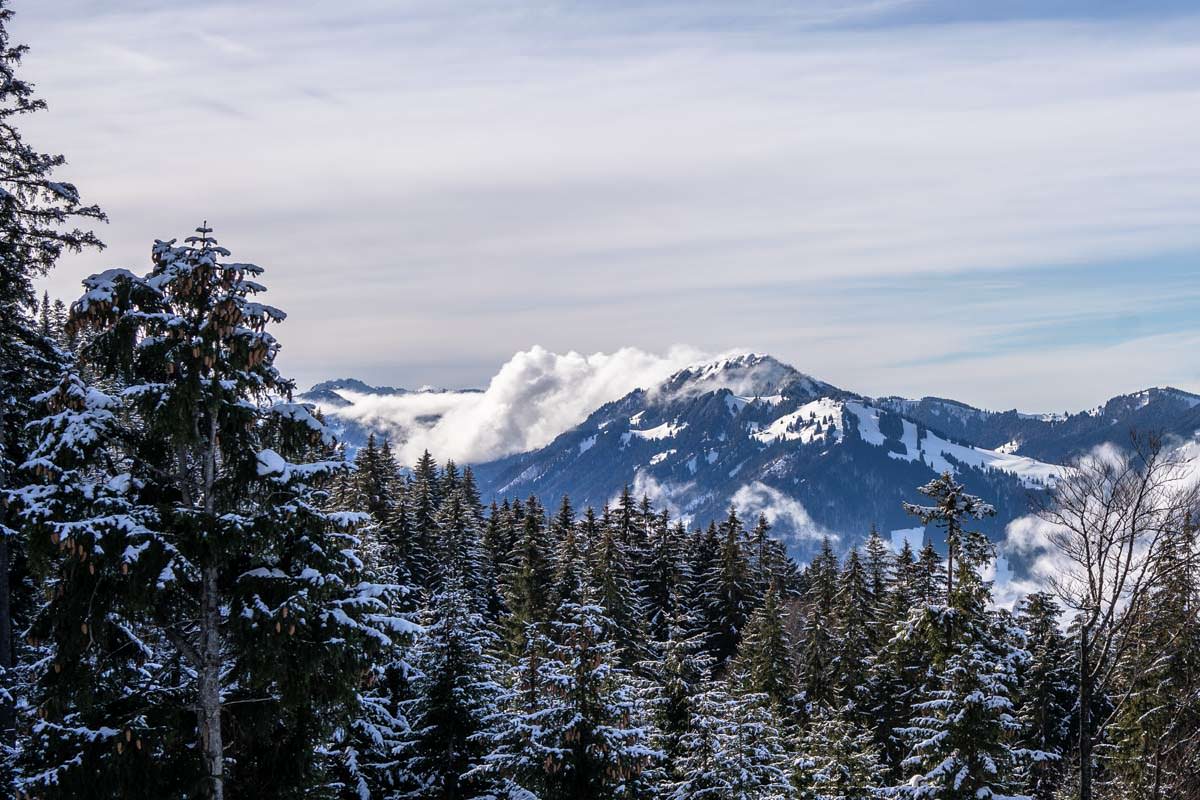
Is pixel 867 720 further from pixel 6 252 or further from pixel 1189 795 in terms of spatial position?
pixel 6 252

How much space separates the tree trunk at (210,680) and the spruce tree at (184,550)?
0.02 metres

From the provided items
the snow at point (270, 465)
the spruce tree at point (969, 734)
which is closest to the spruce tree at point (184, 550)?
the snow at point (270, 465)

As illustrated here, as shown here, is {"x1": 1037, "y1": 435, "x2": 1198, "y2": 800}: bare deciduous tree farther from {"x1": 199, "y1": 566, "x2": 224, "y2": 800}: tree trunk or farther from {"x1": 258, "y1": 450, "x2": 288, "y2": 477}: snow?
{"x1": 199, "y1": 566, "x2": 224, "y2": 800}: tree trunk

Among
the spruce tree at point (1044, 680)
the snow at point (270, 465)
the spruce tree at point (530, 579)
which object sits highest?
the snow at point (270, 465)

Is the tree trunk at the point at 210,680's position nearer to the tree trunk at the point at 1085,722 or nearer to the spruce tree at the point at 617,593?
the tree trunk at the point at 1085,722

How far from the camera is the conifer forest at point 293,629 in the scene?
1154cm

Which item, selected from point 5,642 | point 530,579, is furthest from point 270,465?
point 530,579

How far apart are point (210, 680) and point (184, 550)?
78.4 inches

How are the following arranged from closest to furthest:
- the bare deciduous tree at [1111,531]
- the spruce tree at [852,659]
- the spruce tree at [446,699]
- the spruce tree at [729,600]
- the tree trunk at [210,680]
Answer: the tree trunk at [210,680] < the bare deciduous tree at [1111,531] < the spruce tree at [446,699] < the spruce tree at [852,659] < the spruce tree at [729,600]

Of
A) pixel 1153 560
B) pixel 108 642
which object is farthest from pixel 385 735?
pixel 1153 560

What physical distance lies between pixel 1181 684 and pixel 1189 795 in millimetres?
9977

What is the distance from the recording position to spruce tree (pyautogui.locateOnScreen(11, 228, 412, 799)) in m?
11.4

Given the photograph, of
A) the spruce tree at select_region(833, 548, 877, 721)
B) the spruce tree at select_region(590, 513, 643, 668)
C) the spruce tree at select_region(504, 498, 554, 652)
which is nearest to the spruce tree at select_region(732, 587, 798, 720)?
the spruce tree at select_region(833, 548, 877, 721)

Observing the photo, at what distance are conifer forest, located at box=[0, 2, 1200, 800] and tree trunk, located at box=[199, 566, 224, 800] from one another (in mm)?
33
